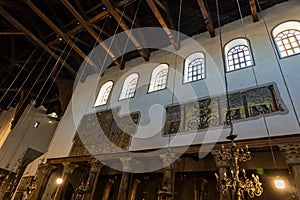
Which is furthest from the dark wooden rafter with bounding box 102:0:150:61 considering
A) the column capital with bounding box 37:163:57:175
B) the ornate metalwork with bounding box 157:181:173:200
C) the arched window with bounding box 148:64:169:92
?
the ornate metalwork with bounding box 157:181:173:200

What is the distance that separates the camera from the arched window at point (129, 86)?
10.5 m

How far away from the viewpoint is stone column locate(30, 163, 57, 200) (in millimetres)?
9047

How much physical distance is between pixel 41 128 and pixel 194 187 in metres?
12.3

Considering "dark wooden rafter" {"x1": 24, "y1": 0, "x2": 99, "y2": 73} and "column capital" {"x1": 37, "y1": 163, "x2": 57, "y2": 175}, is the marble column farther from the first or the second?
"dark wooden rafter" {"x1": 24, "y1": 0, "x2": 99, "y2": 73}

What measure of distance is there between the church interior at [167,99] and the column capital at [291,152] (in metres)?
0.02

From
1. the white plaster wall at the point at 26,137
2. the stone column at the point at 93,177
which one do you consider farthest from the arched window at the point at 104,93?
the white plaster wall at the point at 26,137

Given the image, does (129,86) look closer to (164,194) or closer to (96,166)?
(96,166)

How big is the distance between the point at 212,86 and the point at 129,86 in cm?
462

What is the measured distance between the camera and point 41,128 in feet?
51.3

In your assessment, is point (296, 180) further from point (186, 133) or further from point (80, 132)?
point (80, 132)

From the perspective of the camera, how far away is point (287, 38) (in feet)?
25.0

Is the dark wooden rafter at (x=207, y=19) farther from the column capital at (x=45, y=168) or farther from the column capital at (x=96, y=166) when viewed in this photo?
the column capital at (x=45, y=168)

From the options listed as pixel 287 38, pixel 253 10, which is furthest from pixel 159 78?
pixel 287 38

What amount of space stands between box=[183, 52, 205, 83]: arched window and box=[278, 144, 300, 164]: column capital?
397 cm
